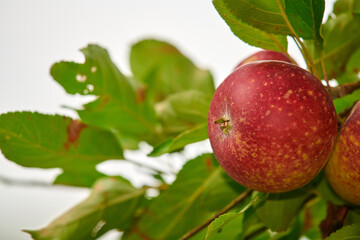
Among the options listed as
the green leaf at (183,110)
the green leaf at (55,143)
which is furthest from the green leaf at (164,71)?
the green leaf at (55,143)

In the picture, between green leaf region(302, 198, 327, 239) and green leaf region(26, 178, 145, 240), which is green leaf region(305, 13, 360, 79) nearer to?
green leaf region(302, 198, 327, 239)

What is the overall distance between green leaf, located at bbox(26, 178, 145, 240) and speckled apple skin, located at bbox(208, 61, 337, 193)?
0.27 meters

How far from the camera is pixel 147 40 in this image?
36.5 inches

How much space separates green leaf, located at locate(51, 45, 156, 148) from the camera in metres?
0.59

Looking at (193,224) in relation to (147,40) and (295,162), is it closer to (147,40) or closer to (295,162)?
(295,162)

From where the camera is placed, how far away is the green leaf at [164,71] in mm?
840

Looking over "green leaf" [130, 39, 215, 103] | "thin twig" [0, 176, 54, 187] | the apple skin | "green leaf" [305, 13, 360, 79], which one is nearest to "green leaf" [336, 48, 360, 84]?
"green leaf" [305, 13, 360, 79]

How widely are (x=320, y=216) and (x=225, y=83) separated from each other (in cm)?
31

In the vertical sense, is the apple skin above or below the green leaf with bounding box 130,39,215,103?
above

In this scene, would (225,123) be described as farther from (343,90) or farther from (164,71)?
(164,71)

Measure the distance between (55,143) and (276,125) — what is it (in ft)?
1.13

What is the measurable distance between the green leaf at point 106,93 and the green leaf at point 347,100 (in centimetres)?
34

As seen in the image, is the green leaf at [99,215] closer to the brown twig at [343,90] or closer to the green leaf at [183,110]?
the green leaf at [183,110]

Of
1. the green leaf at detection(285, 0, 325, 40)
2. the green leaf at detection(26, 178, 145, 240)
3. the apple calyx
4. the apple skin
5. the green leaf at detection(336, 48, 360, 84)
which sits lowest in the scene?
the green leaf at detection(26, 178, 145, 240)
